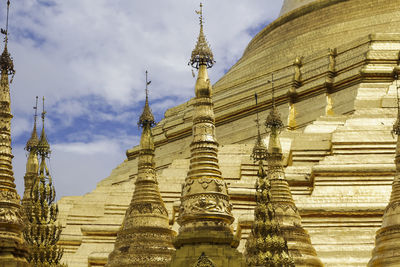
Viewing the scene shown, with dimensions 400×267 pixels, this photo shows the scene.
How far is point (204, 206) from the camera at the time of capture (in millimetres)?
14062

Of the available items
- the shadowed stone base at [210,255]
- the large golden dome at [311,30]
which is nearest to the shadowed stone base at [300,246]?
the shadowed stone base at [210,255]

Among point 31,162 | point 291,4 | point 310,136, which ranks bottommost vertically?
point 31,162

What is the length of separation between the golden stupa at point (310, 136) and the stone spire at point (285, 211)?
2199 millimetres

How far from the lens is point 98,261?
2562cm

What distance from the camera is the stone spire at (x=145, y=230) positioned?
1914 cm

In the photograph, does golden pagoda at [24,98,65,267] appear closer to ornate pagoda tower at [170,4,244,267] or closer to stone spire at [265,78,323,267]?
ornate pagoda tower at [170,4,244,267]

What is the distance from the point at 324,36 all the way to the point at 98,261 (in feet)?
64.7

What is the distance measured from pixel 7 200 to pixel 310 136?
56.9ft

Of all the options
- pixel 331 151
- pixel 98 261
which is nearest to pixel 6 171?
pixel 98 261

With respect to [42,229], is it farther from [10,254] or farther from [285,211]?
[285,211]

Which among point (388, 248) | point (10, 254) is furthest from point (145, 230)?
point (10, 254)

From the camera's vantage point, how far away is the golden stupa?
82.4ft

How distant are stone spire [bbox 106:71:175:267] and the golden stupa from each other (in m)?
1.54

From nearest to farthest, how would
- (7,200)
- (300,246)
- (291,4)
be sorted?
(7,200), (300,246), (291,4)
